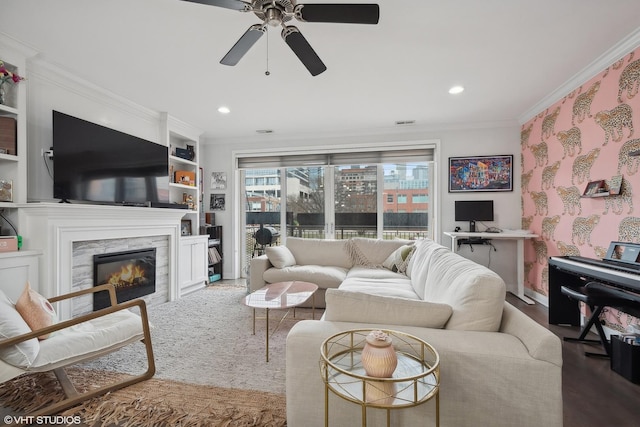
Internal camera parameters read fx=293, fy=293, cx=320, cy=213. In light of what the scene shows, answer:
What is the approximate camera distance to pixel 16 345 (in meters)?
1.46

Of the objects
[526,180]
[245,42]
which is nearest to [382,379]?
[245,42]

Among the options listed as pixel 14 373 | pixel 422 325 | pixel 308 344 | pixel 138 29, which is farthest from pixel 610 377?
pixel 138 29

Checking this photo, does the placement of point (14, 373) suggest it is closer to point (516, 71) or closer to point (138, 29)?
point (138, 29)

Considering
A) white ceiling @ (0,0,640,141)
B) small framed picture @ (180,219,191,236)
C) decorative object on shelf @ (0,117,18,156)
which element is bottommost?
small framed picture @ (180,219,191,236)

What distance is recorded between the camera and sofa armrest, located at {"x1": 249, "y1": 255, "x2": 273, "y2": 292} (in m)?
3.56

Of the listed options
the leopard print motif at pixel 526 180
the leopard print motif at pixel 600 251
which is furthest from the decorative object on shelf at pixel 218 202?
the leopard print motif at pixel 600 251

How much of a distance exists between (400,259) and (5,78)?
12.9 ft

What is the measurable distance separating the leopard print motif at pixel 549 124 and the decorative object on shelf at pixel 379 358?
11.7ft

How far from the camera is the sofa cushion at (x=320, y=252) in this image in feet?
12.9

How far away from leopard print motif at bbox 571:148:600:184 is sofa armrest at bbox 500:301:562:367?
231cm

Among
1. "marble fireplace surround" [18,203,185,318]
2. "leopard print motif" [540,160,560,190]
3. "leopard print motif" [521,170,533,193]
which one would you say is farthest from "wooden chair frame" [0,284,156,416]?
"leopard print motif" [521,170,533,193]

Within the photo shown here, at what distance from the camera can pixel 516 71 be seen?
2.69 metres

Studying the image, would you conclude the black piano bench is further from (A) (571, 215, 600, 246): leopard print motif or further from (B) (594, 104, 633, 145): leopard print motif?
(B) (594, 104, 633, 145): leopard print motif

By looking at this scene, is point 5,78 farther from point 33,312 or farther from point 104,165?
point 33,312
